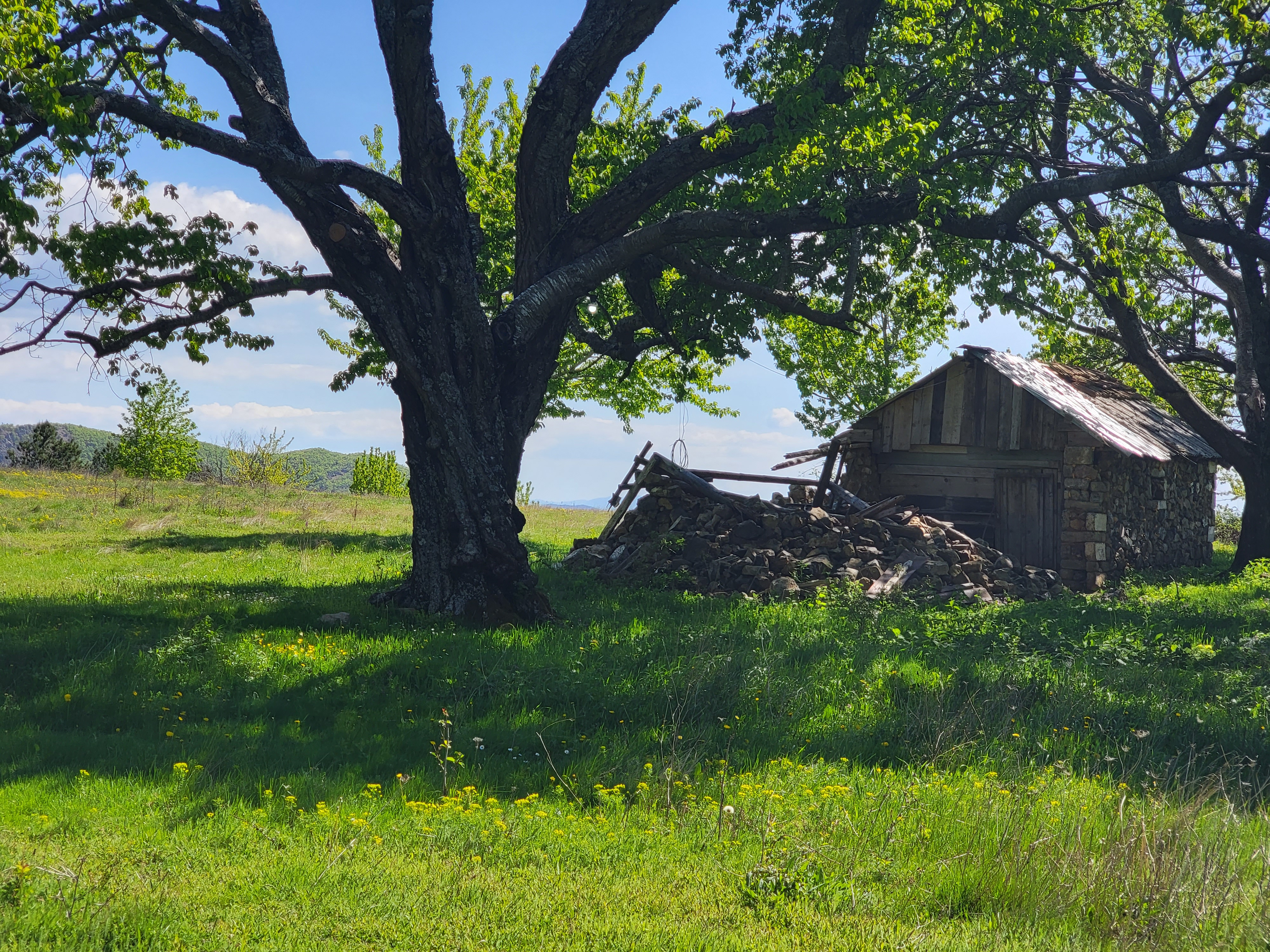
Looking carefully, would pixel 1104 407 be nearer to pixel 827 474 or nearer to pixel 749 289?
pixel 827 474

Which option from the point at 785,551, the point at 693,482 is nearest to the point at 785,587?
the point at 785,551

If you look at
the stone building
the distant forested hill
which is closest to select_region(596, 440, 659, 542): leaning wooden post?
→ the stone building

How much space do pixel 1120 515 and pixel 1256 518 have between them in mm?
3475

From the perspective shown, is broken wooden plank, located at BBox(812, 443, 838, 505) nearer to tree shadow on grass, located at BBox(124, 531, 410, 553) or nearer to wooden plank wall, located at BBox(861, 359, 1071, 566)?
wooden plank wall, located at BBox(861, 359, 1071, 566)

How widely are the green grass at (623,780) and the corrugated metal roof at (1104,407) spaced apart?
6919 millimetres

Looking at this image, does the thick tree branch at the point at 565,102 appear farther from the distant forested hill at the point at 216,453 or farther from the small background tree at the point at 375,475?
the distant forested hill at the point at 216,453

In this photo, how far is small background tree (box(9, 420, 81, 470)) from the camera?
145 ft

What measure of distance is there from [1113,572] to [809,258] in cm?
960

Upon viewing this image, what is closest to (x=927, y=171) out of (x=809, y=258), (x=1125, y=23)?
(x=809, y=258)

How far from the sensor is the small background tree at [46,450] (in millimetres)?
44312

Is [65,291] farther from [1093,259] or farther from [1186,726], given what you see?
[1093,259]

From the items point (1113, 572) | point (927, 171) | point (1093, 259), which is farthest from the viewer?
point (1113, 572)

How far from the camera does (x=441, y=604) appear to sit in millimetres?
11531

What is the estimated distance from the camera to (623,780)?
6.11 metres
